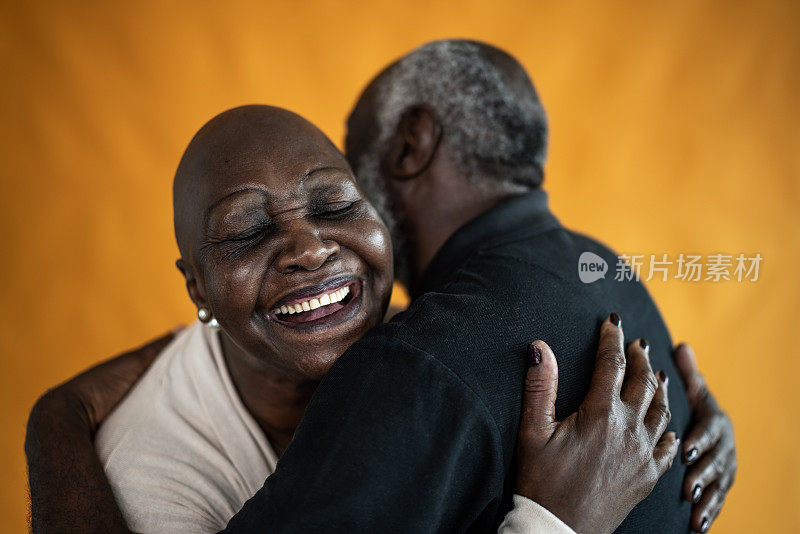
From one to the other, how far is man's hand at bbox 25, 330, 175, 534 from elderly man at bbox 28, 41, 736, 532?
15.7 inches

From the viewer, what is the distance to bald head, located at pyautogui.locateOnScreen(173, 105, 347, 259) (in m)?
1.16

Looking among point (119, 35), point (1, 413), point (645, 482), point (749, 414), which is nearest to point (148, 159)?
point (119, 35)

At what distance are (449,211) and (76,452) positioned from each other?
2.78ft

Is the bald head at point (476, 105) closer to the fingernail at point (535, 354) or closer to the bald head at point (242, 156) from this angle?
the bald head at point (242, 156)

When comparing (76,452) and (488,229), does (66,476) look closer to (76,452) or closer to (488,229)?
(76,452)

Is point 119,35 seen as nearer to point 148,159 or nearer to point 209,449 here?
point 148,159

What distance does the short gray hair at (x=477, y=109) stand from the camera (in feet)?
5.05

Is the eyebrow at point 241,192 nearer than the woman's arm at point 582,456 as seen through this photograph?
No

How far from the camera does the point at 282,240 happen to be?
1135 mm

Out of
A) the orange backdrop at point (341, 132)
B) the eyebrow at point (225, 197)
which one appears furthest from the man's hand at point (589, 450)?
the orange backdrop at point (341, 132)

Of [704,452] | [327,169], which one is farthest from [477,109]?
[704,452]

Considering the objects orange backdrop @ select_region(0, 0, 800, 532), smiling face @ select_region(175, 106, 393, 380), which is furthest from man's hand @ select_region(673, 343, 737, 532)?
orange backdrop @ select_region(0, 0, 800, 532)

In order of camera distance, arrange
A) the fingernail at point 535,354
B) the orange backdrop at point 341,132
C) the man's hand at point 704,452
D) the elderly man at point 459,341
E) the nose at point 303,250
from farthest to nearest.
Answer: the orange backdrop at point 341,132, the man's hand at point 704,452, the nose at point 303,250, the fingernail at point 535,354, the elderly man at point 459,341

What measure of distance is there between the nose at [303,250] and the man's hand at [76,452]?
1.59 feet
